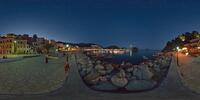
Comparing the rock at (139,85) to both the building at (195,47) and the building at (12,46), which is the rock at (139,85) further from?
the building at (12,46)

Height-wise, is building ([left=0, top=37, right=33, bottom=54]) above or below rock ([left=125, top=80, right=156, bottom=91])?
above

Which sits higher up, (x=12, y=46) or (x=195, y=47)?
(x=12, y=46)

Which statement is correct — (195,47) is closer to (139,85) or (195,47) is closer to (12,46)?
(12,46)

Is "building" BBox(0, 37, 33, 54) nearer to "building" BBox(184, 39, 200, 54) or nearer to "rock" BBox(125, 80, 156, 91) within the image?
"building" BBox(184, 39, 200, 54)

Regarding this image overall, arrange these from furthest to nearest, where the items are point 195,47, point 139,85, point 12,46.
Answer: point 12,46, point 195,47, point 139,85

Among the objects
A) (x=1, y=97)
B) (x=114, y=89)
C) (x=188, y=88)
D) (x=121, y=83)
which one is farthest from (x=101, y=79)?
(x=1, y=97)

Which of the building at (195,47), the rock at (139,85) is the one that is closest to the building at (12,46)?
the building at (195,47)

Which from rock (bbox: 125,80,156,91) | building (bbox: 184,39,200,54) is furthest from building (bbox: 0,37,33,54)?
rock (bbox: 125,80,156,91)

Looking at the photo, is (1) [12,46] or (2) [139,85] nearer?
(2) [139,85]

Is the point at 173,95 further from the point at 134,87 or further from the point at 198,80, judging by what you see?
Answer: the point at 198,80

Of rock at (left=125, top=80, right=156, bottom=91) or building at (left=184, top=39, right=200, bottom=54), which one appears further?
building at (left=184, top=39, right=200, bottom=54)

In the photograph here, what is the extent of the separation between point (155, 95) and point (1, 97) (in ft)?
35.8

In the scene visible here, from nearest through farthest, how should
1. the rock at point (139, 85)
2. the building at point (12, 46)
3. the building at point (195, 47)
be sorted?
the rock at point (139, 85), the building at point (195, 47), the building at point (12, 46)

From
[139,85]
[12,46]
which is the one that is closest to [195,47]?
[12,46]
